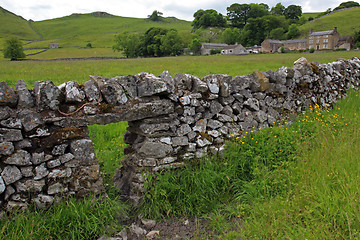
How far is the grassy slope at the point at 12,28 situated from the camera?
443 feet

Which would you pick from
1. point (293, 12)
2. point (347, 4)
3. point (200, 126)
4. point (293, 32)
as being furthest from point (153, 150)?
point (347, 4)

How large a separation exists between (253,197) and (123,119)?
2.37 meters

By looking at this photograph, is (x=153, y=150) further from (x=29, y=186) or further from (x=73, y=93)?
(x=29, y=186)

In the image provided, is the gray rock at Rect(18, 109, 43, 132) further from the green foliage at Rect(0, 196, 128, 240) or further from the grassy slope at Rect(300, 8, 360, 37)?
the grassy slope at Rect(300, 8, 360, 37)

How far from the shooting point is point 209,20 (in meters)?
152

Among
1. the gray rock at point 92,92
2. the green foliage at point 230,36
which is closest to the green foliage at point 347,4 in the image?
the green foliage at point 230,36

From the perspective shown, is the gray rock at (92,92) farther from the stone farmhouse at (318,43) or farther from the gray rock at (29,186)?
the stone farmhouse at (318,43)

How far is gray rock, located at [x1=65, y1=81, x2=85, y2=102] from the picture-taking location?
12.0ft

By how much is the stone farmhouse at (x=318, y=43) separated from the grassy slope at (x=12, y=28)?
124581mm

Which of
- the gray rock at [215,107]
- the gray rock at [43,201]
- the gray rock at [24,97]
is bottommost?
the gray rock at [43,201]

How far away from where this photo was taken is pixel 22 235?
9.86 ft

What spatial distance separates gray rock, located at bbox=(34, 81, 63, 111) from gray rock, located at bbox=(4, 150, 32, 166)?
631 millimetres

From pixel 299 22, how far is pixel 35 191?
479 feet

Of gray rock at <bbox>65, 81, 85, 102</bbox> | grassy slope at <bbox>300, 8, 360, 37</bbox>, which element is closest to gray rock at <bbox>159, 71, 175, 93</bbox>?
gray rock at <bbox>65, 81, 85, 102</bbox>
